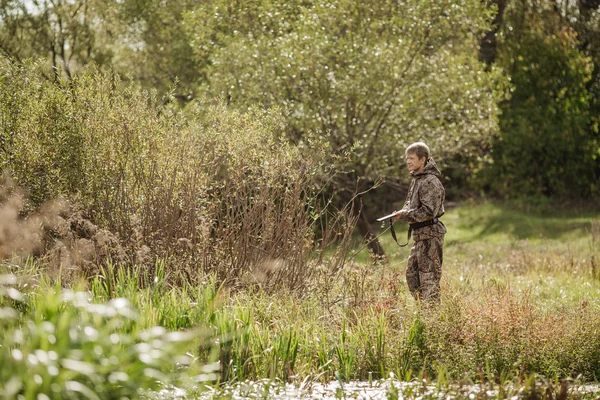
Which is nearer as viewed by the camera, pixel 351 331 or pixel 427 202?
pixel 351 331

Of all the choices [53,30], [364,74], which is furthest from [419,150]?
[53,30]

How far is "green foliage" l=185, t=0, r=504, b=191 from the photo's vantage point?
1432cm

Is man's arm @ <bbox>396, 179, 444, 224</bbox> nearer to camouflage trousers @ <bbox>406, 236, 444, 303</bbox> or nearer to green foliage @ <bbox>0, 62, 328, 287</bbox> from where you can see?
camouflage trousers @ <bbox>406, 236, 444, 303</bbox>

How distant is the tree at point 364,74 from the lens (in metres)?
14.3

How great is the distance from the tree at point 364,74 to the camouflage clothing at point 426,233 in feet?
19.9

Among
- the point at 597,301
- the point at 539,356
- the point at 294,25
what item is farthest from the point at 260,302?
the point at 294,25

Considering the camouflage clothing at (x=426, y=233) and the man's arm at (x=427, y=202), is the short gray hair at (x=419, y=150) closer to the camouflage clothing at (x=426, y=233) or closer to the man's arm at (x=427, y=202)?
the camouflage clothing at (x=426, y=233)

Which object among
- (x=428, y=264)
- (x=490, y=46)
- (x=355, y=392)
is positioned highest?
(x=490, y=46)

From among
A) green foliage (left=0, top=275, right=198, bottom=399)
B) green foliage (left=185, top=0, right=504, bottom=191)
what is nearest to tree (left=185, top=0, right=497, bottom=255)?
green foliage (left=185, top=0, right=504, bottom=191)

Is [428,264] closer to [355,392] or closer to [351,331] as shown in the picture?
[351,331]

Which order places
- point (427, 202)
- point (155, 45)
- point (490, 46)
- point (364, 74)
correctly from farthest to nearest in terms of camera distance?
1. point (490, 46)
2. point (155, 45)
3. point (364, 74)
4. point (427, 202)

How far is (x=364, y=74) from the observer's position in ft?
46.5

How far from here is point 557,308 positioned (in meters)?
8.69

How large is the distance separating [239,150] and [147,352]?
13.8 feet
